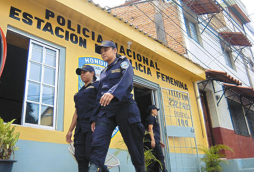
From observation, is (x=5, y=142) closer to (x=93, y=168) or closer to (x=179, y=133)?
(x=93, y=168)

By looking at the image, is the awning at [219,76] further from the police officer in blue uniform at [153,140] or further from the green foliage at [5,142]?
the green foliage at [5,142]

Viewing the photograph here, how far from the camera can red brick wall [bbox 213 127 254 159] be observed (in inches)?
351

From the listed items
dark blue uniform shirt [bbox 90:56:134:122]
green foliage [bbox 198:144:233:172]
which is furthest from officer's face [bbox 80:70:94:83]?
green foliage [bbox 198:144:233:172]

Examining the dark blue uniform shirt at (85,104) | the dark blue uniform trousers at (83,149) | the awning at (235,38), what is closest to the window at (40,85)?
the dark blue uniform shirt at (85,104)

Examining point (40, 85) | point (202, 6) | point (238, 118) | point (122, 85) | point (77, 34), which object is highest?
point (202, 6)

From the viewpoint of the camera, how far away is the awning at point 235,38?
1269cm

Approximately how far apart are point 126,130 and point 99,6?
11.5ft

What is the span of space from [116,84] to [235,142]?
28.5ft

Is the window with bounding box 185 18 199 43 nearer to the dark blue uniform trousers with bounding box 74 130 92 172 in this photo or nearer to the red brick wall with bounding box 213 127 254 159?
the red brick wall with bounding box 213 127 254 159

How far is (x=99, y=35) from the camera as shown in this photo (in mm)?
5730

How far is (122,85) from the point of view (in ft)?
8.47

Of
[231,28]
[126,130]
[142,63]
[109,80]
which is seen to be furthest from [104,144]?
[231,28]

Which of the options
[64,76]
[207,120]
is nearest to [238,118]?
[207,120]

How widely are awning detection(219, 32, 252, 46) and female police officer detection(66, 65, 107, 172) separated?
11.0 metres
